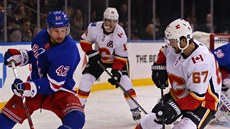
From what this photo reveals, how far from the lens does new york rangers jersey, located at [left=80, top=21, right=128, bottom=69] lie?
5676mm

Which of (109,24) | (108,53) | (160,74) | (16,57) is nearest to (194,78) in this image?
(160,74)

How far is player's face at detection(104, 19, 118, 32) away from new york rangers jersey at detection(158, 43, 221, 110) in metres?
1.84

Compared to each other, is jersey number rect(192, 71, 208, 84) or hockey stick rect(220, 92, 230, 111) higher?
jersey number rect(192, 71, 208, 84)

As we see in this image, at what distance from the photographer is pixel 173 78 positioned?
148 inches

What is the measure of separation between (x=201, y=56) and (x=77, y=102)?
2.82 ft

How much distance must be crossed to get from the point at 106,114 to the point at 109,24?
1.04 meters

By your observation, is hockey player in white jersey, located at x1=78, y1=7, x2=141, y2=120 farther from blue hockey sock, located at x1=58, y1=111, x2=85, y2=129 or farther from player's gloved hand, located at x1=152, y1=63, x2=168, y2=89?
blue hockey sock, located at x1=58, y1=111, x2=85, y2=129

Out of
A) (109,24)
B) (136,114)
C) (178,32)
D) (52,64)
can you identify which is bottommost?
(136,114)

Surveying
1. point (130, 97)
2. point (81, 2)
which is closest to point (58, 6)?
point (81, 2)

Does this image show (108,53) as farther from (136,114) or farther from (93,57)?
(136,114)

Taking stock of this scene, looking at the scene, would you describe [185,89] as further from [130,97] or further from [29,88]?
[130,97]

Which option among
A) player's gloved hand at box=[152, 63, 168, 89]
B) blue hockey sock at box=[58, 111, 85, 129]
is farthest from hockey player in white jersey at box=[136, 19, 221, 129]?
blue hockey sock at box=[58, 111, 85, 129]

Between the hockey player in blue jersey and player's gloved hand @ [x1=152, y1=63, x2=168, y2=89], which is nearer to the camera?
the hockey player in blue jersey

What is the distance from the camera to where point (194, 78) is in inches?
138
